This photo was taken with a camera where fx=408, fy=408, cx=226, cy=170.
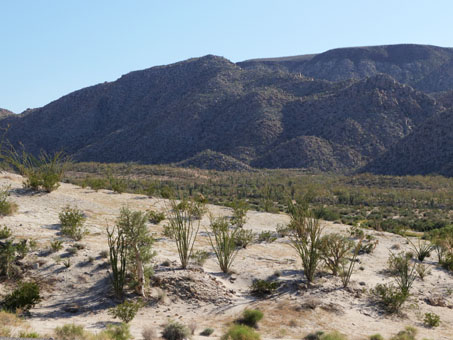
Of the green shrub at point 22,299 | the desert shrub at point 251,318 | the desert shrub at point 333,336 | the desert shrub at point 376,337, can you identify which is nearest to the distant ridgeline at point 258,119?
the desert shrub at point 376,337

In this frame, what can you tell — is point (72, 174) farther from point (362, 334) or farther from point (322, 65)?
point (322, 65)

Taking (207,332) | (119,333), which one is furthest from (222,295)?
(119,333)

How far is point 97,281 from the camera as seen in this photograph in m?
10.4

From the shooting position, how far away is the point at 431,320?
9.77 meters

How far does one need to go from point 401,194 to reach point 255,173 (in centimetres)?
2247

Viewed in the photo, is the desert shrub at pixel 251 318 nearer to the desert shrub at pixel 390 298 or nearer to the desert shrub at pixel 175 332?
the desert shrub at pixel 175 332

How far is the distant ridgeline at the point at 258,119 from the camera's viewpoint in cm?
6078

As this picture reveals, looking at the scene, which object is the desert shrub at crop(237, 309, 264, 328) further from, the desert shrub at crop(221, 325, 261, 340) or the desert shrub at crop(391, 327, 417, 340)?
the desert shrub at crop(391, 327, 417, 340)

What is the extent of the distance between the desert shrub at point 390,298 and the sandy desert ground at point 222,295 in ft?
0.82

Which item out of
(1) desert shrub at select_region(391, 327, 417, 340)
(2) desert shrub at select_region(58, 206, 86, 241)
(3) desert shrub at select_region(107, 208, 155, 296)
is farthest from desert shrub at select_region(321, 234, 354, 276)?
(2) desert shrub at select_region(58, 206, 86, 241)

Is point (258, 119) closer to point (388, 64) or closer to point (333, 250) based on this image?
point (388, 64)

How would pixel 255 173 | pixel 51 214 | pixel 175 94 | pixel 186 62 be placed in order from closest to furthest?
pixel 51 214 < pixel 255 173 < pixel 175 94 < pixel 186 62

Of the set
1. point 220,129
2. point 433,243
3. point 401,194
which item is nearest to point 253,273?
point 433,243

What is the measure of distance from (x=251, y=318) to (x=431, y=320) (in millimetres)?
4415
